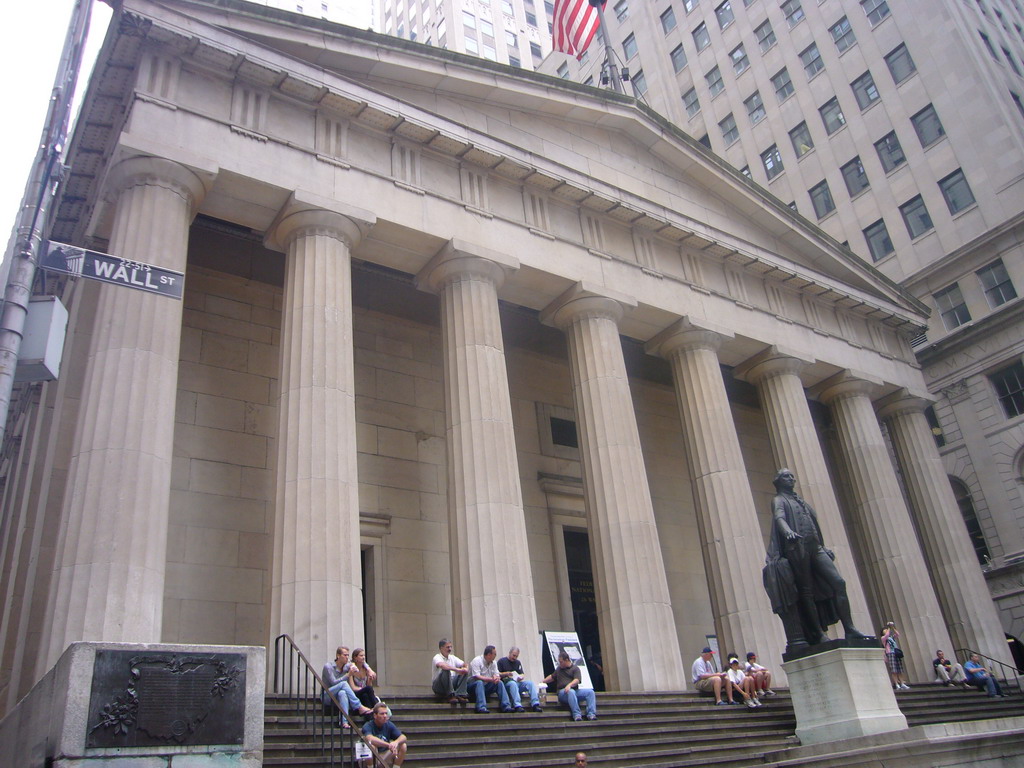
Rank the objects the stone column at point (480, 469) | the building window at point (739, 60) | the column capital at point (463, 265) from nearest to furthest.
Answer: the stone column at point (480, 469) < the column capital at point (463, 265) < the building window at point (739, 60)

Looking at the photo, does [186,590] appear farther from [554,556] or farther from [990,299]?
[990,299]

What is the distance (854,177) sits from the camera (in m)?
39.0

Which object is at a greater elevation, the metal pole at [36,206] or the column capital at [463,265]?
the column capital at [463,265]

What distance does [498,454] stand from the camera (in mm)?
16188

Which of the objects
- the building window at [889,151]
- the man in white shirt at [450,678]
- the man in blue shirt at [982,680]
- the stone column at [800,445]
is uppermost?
the building window at [889,151]

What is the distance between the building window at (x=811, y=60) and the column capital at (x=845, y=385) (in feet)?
71.8

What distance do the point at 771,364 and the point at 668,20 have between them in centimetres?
3469

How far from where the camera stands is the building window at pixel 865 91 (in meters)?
38.6

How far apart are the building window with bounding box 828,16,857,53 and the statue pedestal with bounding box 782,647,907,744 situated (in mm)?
35316

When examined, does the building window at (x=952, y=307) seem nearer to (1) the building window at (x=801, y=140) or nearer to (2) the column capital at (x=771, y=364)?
(1) the building window at (x=801, y=140)

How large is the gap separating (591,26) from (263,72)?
12314 millimetres

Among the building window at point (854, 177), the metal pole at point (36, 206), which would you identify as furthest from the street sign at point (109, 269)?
the building window at point (854, 177)

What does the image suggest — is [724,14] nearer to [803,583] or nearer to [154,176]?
[154,176]

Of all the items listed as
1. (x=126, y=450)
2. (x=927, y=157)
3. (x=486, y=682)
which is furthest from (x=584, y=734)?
(x=927, y=157)
